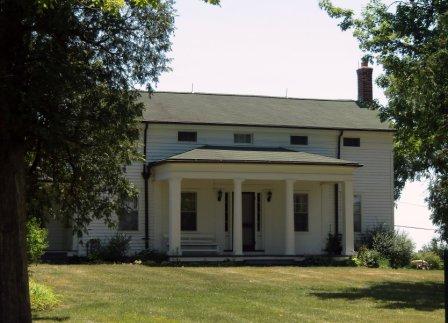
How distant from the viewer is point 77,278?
20641 millimetres

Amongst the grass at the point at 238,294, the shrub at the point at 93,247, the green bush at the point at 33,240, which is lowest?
the grass at the point at 238,294

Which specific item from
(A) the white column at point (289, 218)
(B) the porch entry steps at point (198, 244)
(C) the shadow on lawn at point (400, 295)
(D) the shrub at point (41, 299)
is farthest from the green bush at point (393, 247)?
(D) the shrub at point (41, 299)

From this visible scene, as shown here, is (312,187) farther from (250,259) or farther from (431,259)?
(431,259)

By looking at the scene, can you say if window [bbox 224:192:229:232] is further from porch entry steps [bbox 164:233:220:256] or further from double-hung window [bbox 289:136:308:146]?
double-hung window [bbox 289:136:308:146]

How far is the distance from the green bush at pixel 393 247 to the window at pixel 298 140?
4828 mm

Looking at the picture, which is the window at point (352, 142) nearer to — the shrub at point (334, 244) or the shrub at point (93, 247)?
the shrub at point (334, 244)

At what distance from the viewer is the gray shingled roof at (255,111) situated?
3022 cm

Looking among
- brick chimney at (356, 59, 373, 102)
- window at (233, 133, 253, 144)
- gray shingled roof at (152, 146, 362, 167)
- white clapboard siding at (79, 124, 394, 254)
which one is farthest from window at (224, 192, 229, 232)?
brick chimney at (356, 59, 373, 102)

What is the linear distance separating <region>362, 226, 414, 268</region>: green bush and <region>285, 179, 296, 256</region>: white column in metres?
3.82

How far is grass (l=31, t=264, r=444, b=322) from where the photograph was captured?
559 inches

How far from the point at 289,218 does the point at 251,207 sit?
2589mm

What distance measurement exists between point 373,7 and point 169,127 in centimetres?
1026

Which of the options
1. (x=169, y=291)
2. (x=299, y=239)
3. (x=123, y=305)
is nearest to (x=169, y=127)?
(x=299, y=239)

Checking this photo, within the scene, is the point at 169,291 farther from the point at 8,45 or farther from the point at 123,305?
the point at 8,45
